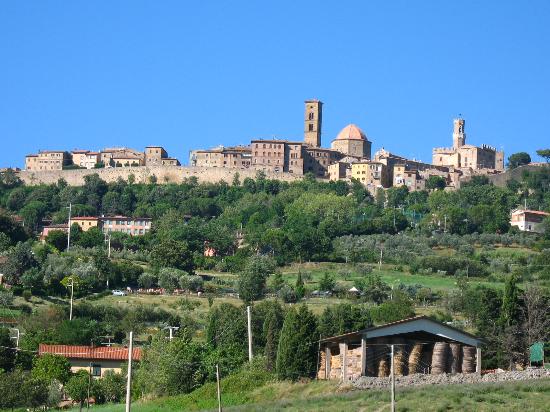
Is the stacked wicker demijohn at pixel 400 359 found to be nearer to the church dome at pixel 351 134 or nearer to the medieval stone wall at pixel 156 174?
Result: the medieval stone wall at pixel 156 174

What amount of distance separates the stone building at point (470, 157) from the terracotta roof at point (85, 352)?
90.4m

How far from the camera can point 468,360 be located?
2880 centimetres

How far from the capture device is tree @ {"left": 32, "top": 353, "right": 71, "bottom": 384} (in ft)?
131

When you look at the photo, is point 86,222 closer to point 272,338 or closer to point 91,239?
point 91,239

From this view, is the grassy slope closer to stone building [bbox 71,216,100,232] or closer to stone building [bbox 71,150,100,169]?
stone building [bbox 71,216,100,232]

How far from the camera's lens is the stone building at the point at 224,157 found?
123 m

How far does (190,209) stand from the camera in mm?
108562

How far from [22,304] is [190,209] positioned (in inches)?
1729

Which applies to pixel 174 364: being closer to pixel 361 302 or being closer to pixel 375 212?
pixel 361 302

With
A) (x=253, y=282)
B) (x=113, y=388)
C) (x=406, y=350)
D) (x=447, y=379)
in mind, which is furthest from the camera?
(x=253, y=282)

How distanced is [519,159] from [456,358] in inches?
4064

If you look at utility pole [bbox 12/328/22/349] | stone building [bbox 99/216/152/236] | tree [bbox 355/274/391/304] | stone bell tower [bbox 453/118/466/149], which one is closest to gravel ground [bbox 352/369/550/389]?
utility pole [bbox 12/328/22/349]

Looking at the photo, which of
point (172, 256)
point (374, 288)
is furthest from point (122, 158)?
point (374, 288)

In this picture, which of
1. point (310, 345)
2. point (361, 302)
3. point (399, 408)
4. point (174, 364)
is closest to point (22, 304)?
point (361, 302)
